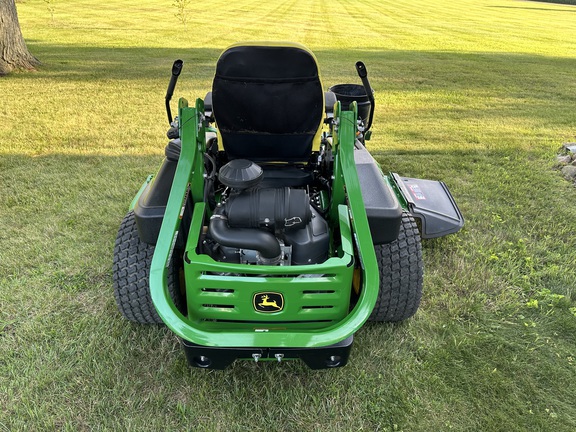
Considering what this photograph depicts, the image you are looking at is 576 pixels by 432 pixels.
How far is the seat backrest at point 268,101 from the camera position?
2.27m

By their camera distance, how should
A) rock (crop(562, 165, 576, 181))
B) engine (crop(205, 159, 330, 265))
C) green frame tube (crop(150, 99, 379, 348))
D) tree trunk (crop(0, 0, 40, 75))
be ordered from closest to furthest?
green frame tube (crop(150, 99, 379, 348))
engine (crop(205, 159, 330, 265))
rock (crop(562, 165, 576, 181))
tree trunk (crop(0, 0, 40, 75))

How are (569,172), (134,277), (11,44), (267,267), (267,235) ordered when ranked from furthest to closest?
(11,44)
(569,172)
(134,277)
(267,235)
(267,267)

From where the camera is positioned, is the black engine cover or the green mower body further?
the black engine cover

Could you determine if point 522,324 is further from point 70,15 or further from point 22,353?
point 70,15

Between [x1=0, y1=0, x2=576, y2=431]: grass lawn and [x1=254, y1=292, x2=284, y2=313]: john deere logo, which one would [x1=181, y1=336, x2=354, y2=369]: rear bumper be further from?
[x1=0, y1=0, x2=576, y2=431]: grass lawn

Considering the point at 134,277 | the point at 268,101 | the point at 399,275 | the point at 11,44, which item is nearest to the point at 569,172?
the point at 399,275

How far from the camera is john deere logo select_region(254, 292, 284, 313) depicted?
5.84 feet

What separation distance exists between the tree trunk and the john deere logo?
7.62 metres

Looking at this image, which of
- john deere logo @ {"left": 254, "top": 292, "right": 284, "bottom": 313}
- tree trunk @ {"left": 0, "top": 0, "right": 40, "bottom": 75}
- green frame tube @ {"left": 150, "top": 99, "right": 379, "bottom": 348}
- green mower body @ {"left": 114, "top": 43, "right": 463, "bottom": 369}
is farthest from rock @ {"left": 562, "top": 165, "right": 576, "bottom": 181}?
tree trunk @ {"left": 0, "top": 0, "right": 40, "bottom": 75}

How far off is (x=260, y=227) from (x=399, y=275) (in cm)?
79

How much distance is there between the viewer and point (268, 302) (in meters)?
1.80

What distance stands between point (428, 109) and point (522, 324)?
460 centimetres

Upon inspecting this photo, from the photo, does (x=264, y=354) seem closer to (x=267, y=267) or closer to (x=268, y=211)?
(x=267, y=267)

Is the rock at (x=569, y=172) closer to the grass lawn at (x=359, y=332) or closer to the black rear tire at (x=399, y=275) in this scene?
the grass lawn at (x=359, y=332)
